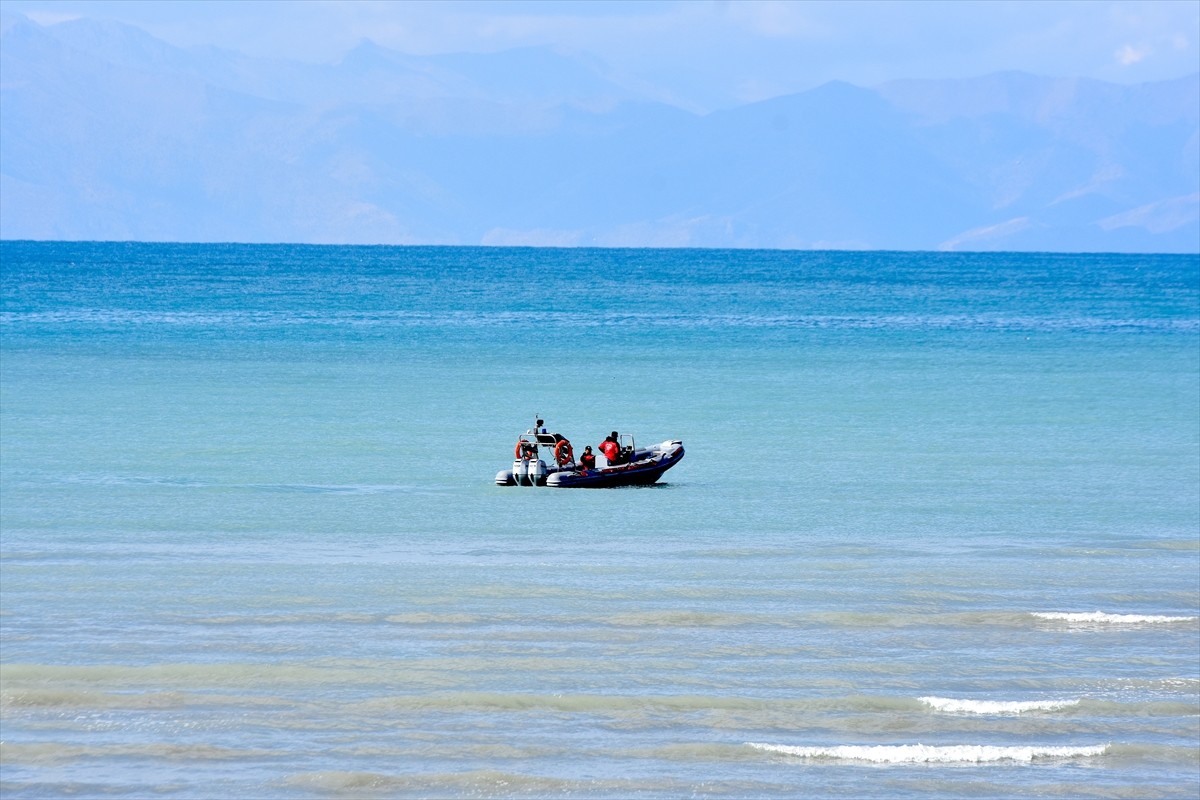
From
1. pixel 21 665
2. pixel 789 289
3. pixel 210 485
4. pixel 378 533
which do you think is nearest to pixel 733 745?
pixel 21 665

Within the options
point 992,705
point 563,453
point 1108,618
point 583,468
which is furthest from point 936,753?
point 563,453

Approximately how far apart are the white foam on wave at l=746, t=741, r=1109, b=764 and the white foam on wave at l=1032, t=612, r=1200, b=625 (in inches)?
156

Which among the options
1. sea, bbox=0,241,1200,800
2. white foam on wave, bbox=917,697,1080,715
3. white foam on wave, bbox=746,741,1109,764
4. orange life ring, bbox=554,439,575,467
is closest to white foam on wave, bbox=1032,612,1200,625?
sea, bbox=0,241,1200,800

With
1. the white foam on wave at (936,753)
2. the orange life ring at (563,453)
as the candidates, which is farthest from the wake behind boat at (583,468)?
the white foam on wave at (936,753)

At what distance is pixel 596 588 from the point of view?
1834cm

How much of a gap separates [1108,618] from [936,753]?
4.85 metres

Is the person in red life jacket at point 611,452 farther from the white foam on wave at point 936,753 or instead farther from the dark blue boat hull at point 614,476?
the white foam on wave at point 936,753

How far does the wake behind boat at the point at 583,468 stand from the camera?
27281 mm

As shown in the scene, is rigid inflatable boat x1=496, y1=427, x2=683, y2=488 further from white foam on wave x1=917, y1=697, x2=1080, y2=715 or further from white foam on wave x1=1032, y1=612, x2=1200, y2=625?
white foam on wave x1=917, y1=697, x2=1080, y2=715

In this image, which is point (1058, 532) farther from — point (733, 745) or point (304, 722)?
point (304, 722)

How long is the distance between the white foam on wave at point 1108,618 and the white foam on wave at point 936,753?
3.97 m

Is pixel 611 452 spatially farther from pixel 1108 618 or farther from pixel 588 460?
pixel 1108 618

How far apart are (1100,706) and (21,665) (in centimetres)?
945

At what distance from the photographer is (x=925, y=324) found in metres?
73.3
